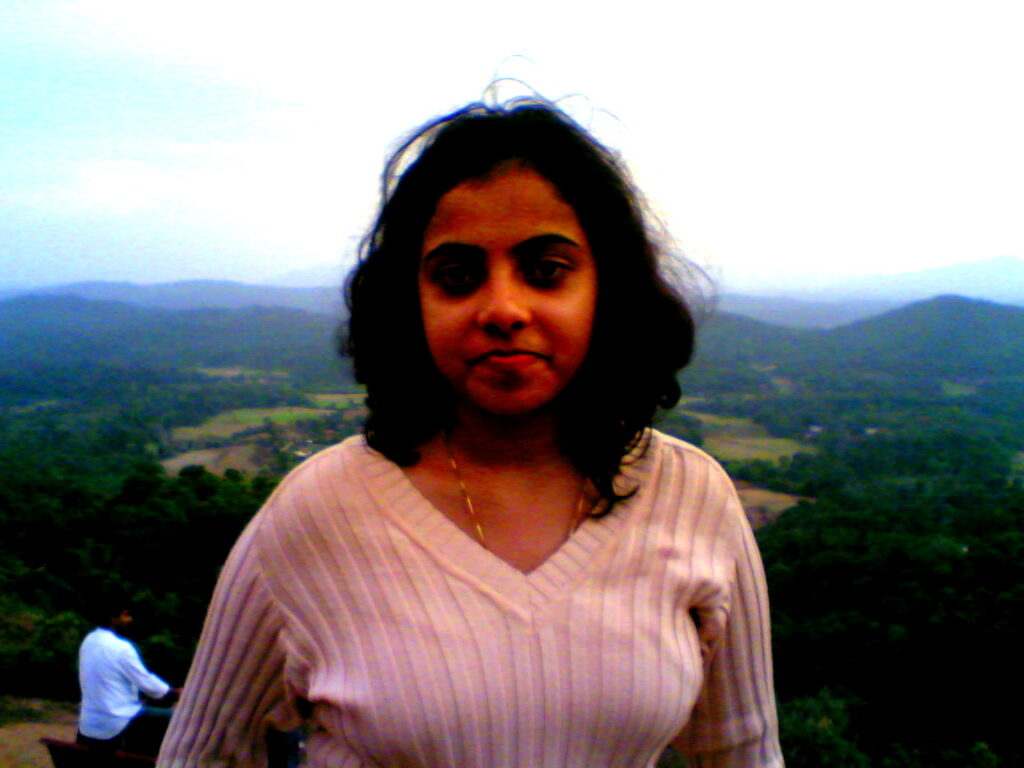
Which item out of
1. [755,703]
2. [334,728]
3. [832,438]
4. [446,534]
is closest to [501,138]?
[446,534]

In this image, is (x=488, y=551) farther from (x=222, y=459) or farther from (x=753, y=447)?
(x=753, y=447)

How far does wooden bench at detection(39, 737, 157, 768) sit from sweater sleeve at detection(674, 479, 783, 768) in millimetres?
3922

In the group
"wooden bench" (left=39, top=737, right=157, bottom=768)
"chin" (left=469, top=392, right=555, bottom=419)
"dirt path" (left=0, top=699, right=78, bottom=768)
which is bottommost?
"dirt path" (left=0, top=699, right=78, bottom=768)

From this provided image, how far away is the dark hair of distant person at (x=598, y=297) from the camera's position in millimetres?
1086

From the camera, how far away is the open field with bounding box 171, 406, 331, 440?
34.5ft

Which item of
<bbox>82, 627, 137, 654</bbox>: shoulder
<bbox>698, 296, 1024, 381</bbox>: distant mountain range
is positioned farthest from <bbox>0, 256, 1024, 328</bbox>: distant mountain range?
<bbox>82, 627, 137, 654</bbox>: shoulder

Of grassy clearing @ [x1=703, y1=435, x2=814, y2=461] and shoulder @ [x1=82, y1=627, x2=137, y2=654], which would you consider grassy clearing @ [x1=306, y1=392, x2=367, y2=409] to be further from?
grassy clearing @ [x1=703, y1=435, x2=814, y2=461]

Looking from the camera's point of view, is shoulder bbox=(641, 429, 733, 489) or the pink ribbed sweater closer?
the pink ribbed sweater

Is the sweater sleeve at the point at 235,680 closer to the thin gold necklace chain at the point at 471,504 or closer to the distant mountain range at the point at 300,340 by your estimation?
the thin gold necklace chain at the point at 471,504

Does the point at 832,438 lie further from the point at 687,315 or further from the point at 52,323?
the point at 52,323

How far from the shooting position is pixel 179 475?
12.9 m

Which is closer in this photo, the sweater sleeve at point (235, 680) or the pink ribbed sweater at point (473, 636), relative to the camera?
the pink ribbed sweater at point (473, 636)

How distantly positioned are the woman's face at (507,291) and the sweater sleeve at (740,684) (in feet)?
1.37

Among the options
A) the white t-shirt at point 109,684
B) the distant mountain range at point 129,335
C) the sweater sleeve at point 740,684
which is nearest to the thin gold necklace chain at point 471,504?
the sweater sleeve at point 740,684
